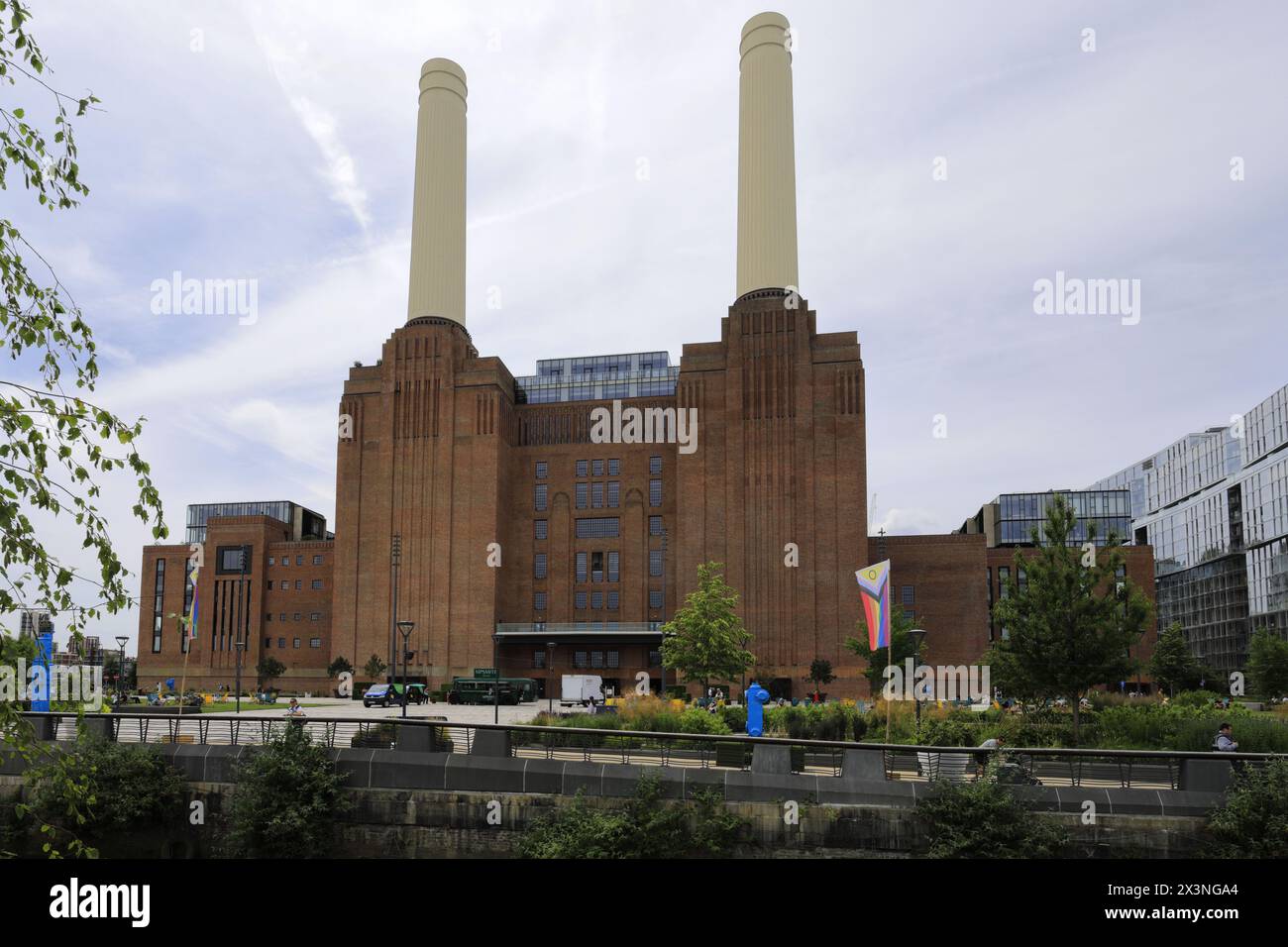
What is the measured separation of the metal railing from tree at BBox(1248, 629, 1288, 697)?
5306 cm

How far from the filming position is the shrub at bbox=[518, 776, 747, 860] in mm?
18109

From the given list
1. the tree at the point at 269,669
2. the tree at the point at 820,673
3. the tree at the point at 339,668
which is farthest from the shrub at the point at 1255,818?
the tree at the point at 269,669

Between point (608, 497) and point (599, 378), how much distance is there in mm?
19873

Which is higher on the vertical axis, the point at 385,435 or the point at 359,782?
the point at 385,435

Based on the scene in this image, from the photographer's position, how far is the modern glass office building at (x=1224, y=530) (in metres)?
99.5

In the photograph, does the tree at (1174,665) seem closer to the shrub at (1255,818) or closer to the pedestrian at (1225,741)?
the pedestrian at (1225,741)

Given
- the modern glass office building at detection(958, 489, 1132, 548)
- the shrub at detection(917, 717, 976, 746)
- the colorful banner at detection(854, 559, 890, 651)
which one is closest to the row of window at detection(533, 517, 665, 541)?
the modern glass office building at detection(958, 489, 1132, 548)

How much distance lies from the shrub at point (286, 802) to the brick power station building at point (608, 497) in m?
55.1

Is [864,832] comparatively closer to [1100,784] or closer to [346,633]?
[1100,784]

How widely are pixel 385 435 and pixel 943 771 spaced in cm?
7290

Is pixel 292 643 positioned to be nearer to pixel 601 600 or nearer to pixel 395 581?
pixel 395 581

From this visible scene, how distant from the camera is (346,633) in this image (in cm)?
8325

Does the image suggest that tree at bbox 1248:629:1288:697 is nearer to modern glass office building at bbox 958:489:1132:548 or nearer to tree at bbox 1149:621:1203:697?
tree at bbox 1149:621:1203:697
